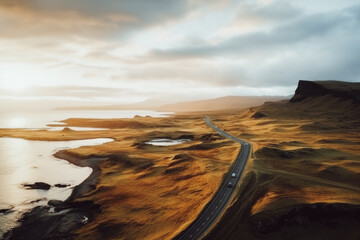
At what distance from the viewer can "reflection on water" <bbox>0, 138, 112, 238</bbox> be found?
6872cm

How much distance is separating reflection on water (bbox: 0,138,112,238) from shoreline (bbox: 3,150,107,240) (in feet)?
8.85

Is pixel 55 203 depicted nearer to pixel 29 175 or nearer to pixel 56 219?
pixel 56 219

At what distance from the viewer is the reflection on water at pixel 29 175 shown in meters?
68.7

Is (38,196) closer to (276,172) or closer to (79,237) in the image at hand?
(79,237)

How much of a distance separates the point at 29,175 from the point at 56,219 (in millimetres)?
42138

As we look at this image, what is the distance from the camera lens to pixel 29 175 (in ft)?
308

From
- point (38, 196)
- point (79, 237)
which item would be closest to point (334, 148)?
point (79, 237)

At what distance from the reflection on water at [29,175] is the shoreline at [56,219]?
2699 millimetres

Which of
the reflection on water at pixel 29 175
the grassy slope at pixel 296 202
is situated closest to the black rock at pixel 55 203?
the reflection on water at pixel 29 175

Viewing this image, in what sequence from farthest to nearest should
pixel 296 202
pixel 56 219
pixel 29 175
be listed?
pixel 29 175
pixel 56 219
pixel 296 202

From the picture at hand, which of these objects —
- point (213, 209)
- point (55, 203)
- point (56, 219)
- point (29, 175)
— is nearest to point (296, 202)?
point (213, 209)

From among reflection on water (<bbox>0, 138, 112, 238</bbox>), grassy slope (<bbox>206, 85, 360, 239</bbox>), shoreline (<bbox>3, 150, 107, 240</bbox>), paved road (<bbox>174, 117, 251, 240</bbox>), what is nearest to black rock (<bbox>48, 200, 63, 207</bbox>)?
shoreline (<bbox>3, 150, 107, 240</bbox>)

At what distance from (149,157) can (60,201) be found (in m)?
47.2

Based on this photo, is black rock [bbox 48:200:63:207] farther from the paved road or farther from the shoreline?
the paved road
